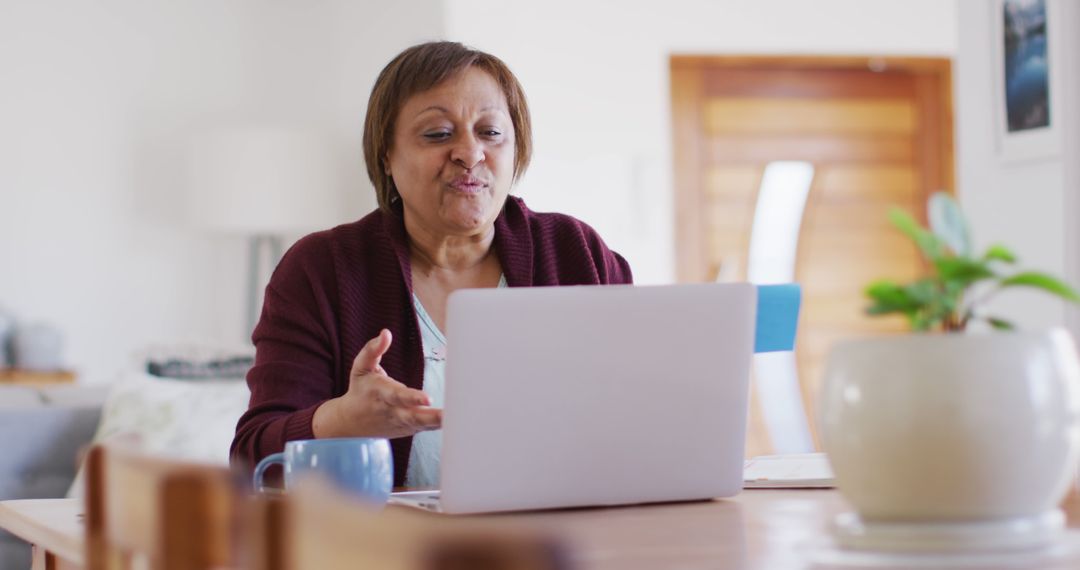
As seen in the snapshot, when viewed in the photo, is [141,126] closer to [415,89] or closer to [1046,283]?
[415,89]

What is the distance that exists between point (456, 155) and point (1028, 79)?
1.82m

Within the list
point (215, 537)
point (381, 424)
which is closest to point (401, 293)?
point (381, 424)

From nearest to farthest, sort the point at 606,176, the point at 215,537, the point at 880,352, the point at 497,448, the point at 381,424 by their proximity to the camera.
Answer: the point at 215,537, the point at 880,352, the point at 497,448, the point at 381,424, the point at 606,176

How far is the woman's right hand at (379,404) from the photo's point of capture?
1471 millimetres

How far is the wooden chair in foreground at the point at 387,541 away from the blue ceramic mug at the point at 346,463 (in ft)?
2.19

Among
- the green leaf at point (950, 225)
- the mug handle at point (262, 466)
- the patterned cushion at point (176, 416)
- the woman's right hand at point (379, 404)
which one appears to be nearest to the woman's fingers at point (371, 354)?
the woman's right hand at point (379, 404)

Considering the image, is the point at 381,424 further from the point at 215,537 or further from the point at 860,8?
the point at 860,8

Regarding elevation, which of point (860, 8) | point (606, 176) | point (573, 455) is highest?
point (860, 8)

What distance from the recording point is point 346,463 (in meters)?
1.34

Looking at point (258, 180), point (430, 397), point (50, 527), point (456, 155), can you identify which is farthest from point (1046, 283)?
point (258, 180)

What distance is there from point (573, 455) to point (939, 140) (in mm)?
4408

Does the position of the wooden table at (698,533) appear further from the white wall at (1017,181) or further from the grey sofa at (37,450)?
the white wall at (1017,181)

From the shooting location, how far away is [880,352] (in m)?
0.95

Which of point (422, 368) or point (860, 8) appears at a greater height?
point (860, 8)
